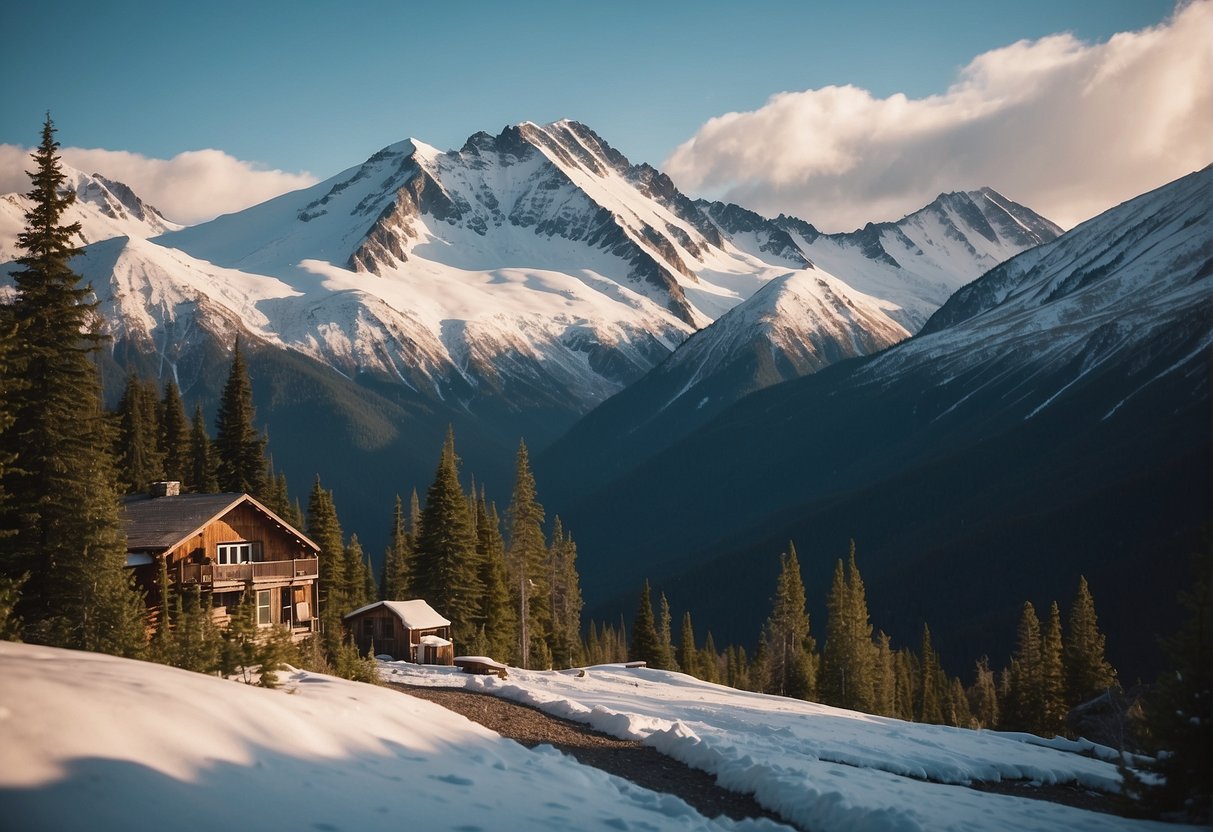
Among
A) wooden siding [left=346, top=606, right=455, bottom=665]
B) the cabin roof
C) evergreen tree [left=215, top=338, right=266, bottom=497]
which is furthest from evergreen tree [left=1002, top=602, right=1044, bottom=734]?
evergreen tree [left=215, top=338, right=266, bottom=497]

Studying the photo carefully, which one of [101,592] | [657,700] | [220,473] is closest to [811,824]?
[101,592]

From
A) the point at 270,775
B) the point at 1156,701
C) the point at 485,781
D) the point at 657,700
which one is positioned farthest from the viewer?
the point at 657,700

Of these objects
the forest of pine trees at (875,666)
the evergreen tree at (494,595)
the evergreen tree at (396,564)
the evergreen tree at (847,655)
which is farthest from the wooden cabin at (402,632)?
the evergreen tree at (847,655)

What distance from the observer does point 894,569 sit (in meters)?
177

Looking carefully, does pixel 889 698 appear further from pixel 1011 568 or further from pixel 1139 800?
pixel 1011 568

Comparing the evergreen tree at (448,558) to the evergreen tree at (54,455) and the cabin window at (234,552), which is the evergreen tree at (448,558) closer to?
the cabin window at (234,552)

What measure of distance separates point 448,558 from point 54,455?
34327 mm

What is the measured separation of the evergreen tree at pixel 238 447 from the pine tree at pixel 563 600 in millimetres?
24757

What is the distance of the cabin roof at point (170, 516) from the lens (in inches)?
1435

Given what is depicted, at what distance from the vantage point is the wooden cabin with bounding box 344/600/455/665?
49.9 meters

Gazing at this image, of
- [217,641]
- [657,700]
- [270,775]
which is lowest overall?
[657,700]

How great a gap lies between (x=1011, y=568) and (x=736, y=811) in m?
165

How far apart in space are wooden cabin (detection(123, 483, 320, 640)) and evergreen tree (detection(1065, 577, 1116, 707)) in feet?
169

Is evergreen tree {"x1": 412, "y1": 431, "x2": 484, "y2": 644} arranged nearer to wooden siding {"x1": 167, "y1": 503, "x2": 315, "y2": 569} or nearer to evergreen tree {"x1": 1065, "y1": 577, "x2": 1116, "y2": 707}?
wooden siding {"x1": 167, "y1": 503, "x2": 315, "y2": 569}
